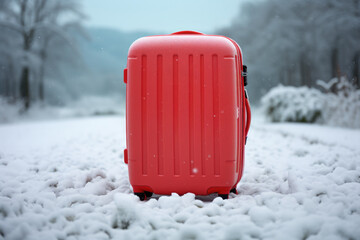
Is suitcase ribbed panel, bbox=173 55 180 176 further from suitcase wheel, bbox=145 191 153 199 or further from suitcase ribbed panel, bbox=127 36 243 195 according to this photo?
suitcase wheel, bbox=145 191 153 199

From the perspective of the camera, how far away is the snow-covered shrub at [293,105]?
7992 millimetres

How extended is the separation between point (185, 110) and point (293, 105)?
7590 millimetres

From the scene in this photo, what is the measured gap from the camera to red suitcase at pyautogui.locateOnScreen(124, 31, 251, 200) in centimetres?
167

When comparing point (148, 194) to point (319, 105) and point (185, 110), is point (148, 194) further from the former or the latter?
point (319, 105)

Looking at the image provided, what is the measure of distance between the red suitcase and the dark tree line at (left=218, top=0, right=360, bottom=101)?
12.8 meters

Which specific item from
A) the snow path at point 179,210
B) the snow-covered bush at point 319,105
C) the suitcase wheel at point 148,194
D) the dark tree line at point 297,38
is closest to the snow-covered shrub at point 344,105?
the snow-covered bush at point 319,105

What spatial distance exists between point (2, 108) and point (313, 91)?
1084 centimetres

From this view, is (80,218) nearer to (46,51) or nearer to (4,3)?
(4,3)

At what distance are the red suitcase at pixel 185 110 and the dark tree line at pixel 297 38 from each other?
42.0 ft

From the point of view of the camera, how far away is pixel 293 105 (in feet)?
27.6

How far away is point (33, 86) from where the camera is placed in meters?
22.8

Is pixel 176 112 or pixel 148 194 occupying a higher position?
pixel 176 112

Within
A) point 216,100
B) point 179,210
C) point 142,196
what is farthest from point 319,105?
→ point 179,210

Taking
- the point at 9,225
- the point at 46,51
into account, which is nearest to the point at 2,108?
the point at 46,51
